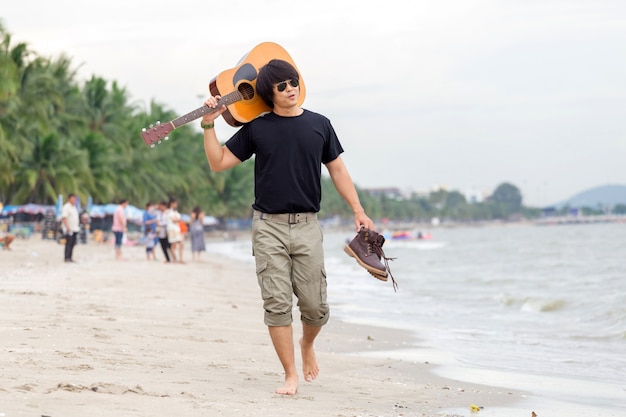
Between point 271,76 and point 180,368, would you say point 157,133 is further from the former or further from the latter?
point 180,368

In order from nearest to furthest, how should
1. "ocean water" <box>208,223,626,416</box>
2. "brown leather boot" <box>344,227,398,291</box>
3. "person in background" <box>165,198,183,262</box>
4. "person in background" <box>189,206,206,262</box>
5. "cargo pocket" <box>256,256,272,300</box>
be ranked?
1. "cargo pocket" <box>256,256,272,300</box>
2. "brown leather boot" <box>344,227,398,291</box>
3. "ocean water" <box>208,223,626,416</box>
4. "person in background" <box>165,198,183,262</box>
5. "person in background" <box>189,206,206,262</box>

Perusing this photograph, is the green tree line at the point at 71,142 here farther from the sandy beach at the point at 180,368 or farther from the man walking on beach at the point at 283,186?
the man walking on beach at the point at 283,186

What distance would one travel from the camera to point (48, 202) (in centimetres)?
5347

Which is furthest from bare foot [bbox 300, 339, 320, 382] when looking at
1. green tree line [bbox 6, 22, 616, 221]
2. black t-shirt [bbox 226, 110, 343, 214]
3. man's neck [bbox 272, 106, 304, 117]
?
green tree line [bbox 6, 22, 616, 221]

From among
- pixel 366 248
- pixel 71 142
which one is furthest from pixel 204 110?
pixel 71 142

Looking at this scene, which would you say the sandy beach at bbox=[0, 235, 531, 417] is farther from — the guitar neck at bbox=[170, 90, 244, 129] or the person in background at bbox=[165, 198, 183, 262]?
the person in background at bbox=[165, 198, 183, 262]

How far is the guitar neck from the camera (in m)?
4.84

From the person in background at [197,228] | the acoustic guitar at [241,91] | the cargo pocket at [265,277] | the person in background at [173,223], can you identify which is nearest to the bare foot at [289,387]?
the cargo pocket at [265,277]

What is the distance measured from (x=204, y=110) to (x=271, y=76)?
393 mm

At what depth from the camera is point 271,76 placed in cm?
493

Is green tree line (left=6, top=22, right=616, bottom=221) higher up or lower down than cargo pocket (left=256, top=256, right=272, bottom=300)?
higher up

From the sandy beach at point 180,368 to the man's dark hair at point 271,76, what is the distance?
5.20ft

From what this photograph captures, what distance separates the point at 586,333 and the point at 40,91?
36.9m

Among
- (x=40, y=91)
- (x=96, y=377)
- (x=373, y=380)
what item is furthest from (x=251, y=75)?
(x=40, y=91)
